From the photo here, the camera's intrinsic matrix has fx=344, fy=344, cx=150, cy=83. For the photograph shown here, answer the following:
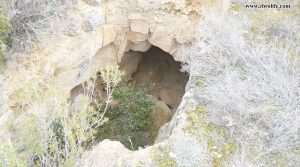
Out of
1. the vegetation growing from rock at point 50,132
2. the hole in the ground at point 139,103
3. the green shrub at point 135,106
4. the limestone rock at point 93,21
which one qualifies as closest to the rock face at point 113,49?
the limestone rock at point 93,21

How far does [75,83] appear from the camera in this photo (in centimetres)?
599

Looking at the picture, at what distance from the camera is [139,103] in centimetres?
617

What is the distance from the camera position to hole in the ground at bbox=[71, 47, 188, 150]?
6102mm

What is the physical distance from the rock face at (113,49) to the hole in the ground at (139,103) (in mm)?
384

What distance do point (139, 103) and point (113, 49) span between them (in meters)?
1.32

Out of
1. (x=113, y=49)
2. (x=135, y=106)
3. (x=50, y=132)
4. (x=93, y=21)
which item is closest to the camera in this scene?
(x=50, y=132)

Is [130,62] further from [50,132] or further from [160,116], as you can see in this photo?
[50,132]

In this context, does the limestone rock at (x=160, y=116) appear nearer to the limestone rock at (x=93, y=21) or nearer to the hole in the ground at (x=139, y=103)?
the hole in the ground at (x=139, y=103)

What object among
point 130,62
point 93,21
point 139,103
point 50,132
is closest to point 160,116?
point 139,103

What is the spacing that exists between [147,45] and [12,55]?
2927mm

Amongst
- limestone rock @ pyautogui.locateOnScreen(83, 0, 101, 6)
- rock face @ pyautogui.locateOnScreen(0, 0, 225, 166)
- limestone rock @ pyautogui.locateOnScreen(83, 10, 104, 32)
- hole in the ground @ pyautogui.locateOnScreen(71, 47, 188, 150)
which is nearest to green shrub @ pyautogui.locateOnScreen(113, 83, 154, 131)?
hole in the ground @ pyautogui.locateOnScreen(71, 47, 188, 150)

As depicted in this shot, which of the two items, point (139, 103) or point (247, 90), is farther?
point (139, 103)

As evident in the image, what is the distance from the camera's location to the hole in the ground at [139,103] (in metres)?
6.10

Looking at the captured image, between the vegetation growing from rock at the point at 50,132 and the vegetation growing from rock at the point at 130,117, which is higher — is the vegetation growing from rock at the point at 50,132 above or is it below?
above
